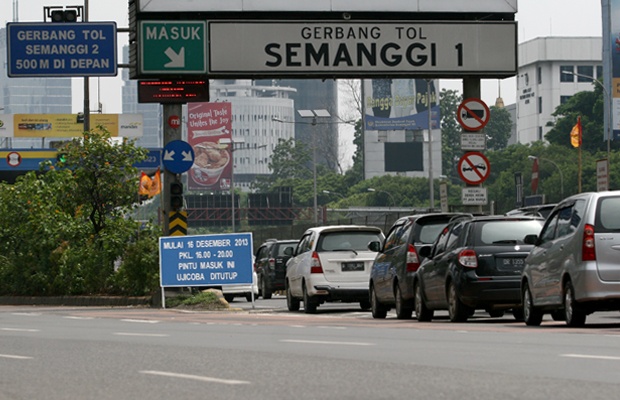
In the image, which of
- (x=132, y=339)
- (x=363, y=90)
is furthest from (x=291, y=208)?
(x=132, y=339)

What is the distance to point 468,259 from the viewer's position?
21.6 meters

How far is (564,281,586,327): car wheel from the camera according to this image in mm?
18831

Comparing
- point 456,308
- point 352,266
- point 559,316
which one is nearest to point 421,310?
point 456,308

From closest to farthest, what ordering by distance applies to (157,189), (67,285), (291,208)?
(67,285) < (157,189) < (291,208)

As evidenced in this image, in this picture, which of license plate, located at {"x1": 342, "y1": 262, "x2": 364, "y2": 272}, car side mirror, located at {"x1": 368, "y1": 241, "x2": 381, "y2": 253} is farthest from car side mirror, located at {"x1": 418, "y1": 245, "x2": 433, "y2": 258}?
license plate, located at {"x1": 342, "y1": 262, "x2": 364, "y2": 272}

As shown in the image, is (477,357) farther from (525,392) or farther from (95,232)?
(95,232)

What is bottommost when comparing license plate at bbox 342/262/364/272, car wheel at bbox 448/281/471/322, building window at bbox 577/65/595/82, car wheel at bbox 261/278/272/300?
car wheel at bbox 261/278/272/300

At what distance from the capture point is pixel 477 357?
1322 cm

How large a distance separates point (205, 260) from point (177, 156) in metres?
2.72

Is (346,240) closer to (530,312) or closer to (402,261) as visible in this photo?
(402,261)

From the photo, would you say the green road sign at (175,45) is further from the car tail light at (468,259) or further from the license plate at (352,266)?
the car tail light at (468,259)

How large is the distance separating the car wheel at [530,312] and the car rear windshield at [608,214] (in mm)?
2056

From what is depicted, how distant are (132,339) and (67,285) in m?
21.2

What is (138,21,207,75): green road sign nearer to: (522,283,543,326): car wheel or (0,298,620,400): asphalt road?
(0,298,620,400): asphalt road
